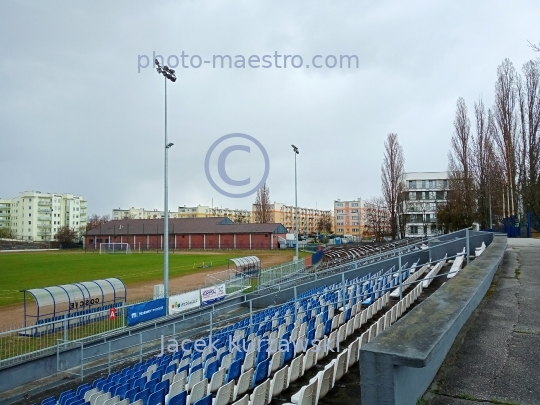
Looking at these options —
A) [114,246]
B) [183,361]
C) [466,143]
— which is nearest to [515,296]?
[183,361]

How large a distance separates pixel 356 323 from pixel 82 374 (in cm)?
862

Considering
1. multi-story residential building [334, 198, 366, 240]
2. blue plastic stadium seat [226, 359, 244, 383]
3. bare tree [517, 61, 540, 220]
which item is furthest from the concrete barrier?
multi-story residential building [334, 198, 366, 240]

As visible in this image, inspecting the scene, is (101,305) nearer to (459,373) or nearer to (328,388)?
(328,388)

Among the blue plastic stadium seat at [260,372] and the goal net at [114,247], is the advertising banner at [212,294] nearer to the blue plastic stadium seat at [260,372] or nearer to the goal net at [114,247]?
the blue plastic stadium seat at [260,372]

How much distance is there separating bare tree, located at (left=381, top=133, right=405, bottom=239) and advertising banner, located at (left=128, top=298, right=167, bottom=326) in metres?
38.7

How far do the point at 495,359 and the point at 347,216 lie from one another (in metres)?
140

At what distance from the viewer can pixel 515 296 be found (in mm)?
7789

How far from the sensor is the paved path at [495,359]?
12.6 ft

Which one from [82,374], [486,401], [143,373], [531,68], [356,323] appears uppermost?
[531,68]

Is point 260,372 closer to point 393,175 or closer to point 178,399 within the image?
point 178,399

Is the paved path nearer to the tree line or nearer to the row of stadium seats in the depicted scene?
the row of stadium seats

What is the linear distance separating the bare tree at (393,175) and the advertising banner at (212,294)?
33821 mm

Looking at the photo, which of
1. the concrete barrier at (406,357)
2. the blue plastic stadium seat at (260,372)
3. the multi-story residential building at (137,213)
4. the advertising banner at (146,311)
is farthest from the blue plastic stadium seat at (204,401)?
the multi-story residential building at (137,213)

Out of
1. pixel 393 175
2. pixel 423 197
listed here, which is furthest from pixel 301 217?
pixel 393 175
